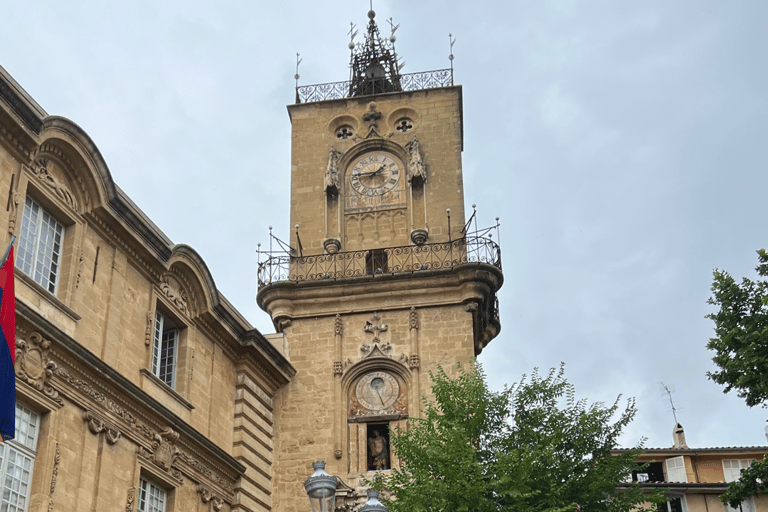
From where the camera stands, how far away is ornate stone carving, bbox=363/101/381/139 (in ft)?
102

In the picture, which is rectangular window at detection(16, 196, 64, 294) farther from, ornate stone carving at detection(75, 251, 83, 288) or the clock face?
the clock face

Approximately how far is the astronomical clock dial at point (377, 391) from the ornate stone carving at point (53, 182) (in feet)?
33.7

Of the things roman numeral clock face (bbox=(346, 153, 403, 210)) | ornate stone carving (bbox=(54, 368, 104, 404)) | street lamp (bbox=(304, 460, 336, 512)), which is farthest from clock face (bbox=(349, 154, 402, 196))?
street lamp (bbox=(304, 460, 336, 512))

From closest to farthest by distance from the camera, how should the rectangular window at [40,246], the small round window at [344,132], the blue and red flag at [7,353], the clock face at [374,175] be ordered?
the blue and red flag at [7,353]
the rectangular window at [40,246]
the clock face at [374,175]
the small round window at [344,132]

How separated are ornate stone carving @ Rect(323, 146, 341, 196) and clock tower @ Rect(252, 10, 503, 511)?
0.13 feet

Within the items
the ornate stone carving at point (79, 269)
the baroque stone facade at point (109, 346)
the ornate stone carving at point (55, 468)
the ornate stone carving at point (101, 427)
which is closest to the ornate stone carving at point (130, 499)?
the baroque stone facade at point (109, 346)

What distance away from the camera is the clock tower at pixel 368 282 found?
26.8 metres

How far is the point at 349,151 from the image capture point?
31.0m

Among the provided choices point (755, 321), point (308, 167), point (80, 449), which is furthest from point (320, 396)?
point (755, 321)

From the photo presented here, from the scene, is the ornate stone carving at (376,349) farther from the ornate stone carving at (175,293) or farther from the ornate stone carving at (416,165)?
the ornate stone carving at (175,293)

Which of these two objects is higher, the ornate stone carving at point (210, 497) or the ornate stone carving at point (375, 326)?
the ornate stone carving at point (375, 326)

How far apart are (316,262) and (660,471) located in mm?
12807

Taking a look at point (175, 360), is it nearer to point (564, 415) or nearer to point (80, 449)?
point (80, 449)

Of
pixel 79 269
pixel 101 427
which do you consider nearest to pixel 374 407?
pixel 101 427
